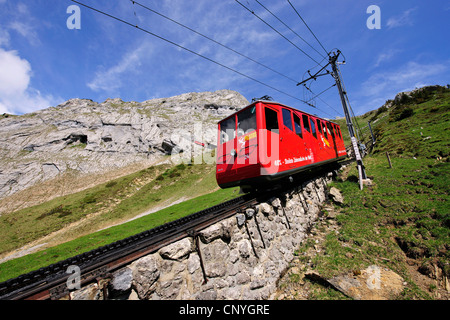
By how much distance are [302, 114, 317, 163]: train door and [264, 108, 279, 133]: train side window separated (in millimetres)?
2815

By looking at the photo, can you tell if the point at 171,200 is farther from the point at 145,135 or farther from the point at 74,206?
the point at 145,135

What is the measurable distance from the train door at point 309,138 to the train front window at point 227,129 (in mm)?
4061

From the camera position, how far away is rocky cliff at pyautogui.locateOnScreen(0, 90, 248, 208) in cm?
5475

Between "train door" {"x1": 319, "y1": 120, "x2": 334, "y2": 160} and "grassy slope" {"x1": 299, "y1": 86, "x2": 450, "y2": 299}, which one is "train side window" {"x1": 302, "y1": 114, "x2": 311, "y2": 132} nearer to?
"train door" {"x1": 319, "y1": 120, "x2": 334, "y2": 160}

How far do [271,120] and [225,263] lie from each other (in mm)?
5559

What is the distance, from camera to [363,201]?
1049 centimetres

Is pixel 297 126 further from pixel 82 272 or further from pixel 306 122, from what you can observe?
pixel 82 272

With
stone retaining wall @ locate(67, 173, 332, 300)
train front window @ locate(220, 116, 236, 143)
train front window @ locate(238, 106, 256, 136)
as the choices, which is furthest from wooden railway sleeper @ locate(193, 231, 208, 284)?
train front window @ locate(220, 116, 236, 143)

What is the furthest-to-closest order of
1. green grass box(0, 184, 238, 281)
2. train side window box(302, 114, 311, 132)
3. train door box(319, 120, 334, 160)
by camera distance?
train door box(319, 120, 334, 160) → green grass box(0, 184, 238, 281) → train side window box(302, 114, 311, 132)

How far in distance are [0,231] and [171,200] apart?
1133 inches

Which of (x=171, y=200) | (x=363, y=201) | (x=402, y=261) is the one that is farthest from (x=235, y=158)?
(x=171, y=200)

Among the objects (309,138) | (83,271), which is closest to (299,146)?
(309,138)

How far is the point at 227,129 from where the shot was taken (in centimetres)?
852
